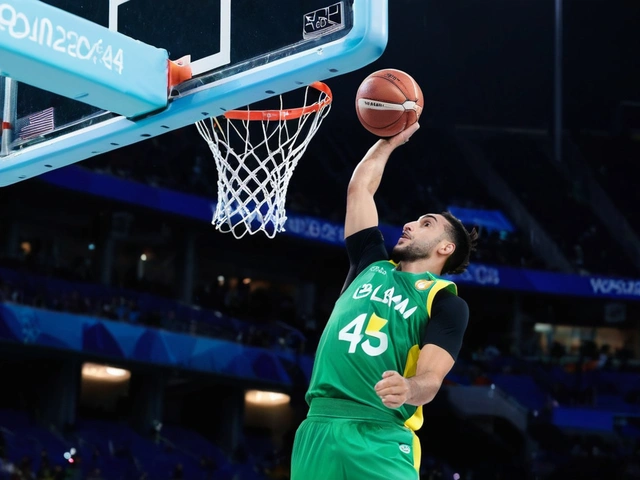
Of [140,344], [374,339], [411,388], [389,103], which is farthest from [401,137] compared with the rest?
[140,344]

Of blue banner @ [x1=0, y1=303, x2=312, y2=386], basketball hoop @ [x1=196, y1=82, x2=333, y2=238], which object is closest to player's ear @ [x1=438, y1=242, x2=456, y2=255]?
basketball hoop @ [x1=196, y1=82, x2=333, y2=238]

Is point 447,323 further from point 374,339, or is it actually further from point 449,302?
point 374,339

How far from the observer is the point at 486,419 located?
20531 millimetres

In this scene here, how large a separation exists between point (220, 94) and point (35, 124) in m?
0.93

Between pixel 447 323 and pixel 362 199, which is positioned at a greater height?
pixel 362 199

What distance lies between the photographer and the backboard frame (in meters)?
2.85

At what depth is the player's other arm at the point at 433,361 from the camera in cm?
283

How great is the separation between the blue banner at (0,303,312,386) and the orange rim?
11.1 meters

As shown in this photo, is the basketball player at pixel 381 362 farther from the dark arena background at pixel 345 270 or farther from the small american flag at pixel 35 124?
the dark arena background at pixel 345 270

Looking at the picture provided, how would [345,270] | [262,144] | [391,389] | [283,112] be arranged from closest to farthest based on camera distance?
[391,389]
[283,112]
[262,144]
[345,270]

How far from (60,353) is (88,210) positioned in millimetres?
3660

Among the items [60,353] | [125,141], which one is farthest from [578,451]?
[125,141]

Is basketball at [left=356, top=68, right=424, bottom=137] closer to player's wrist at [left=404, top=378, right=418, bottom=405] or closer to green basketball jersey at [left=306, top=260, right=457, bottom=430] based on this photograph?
green basketball jersey at [left=306, top=260, right=457, bottom=430]

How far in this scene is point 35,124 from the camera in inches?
146
